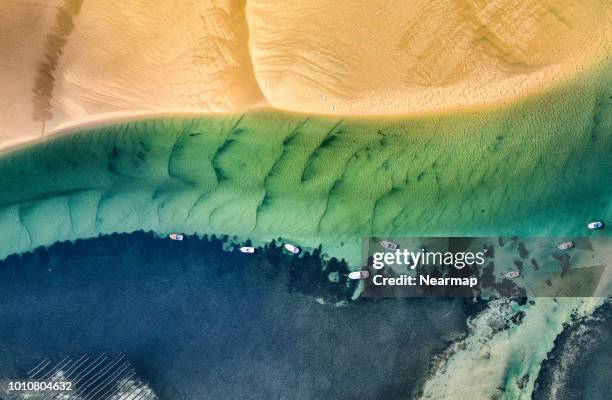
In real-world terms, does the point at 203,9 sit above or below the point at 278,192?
above

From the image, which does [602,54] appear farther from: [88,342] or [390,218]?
[88,342]

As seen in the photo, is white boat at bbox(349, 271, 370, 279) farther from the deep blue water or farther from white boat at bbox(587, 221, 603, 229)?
white boat at bbox(587, 221, 603, 229)

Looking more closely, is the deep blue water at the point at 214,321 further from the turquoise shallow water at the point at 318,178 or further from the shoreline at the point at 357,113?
the shoreline at the point at 357,113

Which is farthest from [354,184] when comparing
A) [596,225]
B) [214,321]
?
[596,225]

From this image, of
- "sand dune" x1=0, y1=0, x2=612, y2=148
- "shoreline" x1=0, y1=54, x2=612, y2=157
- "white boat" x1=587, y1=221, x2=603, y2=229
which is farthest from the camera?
"white boat" x1=587, y1=221, x2=603, y2=229

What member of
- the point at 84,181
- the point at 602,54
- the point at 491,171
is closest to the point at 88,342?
the point at 84,181

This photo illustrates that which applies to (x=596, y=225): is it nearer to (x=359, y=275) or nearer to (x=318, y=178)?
(x=359, y=275)

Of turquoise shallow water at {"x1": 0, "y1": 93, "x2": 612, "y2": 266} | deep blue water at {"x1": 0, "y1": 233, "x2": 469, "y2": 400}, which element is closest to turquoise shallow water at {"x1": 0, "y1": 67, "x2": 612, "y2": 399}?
turquoise shallow water at {"x1": 0, "y1": 93, "x2": 612, "y2": 266}
